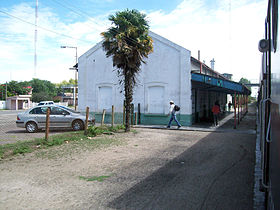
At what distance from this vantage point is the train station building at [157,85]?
1638cm

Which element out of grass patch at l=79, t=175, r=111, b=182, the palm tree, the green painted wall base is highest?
the palm tree

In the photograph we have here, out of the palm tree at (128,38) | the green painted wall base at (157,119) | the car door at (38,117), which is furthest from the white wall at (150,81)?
the car door at (38,117)

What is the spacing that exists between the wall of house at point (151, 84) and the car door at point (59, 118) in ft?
11.4

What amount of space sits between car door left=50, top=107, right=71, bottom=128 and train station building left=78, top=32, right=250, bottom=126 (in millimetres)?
3401

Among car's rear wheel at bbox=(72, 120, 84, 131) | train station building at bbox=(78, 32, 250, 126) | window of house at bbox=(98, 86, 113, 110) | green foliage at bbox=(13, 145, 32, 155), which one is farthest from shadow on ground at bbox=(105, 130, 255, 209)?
window of house at bbox=(98, 86, 113, 110)

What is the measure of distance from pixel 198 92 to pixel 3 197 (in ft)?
56.4

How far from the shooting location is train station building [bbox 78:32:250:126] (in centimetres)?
1638

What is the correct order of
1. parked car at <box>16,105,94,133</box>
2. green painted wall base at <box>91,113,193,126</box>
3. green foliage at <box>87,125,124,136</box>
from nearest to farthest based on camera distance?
green foliage at <box>87,125,124,136</box>
parked car at <box>16,105,94,133</box>
green painted wall base at <box>91,113,193,126</box>

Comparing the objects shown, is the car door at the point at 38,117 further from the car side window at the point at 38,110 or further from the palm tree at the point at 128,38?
the palm tree at the point at 128,38

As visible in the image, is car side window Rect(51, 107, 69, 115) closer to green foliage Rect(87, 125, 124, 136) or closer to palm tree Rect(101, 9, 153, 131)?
green foliage Rect(87, 125, 124, 136)

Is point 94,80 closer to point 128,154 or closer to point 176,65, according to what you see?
point 176,65

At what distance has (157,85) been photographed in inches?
691

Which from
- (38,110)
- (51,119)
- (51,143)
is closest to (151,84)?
(51,119)

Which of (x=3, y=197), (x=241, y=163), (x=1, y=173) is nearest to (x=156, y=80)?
(x=241, y=163)
